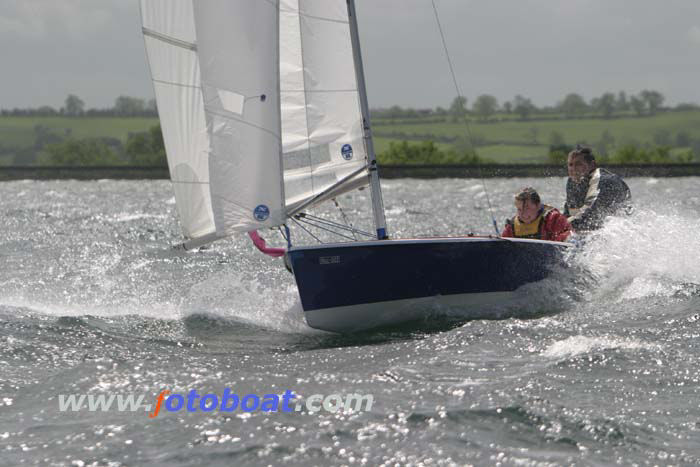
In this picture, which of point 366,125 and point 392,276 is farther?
point 366,125

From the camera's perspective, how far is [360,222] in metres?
24.9

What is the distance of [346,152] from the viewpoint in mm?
9945

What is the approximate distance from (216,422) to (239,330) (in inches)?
142

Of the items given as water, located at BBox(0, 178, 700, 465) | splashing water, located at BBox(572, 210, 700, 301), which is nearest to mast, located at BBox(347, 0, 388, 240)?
water, located at BBox(0, 178, 700, 465)

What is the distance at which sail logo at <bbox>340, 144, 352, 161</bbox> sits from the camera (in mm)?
9930

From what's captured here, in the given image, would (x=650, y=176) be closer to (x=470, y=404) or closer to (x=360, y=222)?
(x=360, y=222)

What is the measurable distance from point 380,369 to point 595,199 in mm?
5146

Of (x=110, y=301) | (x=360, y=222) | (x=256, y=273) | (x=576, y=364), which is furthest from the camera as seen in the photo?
(x=360, y=222)

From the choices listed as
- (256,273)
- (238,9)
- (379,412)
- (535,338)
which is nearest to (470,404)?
(379,412)

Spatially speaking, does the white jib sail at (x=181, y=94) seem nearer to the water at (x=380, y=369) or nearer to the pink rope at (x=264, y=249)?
the pink rope at (x=264, y=249)

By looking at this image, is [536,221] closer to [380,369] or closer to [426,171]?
[380,369]

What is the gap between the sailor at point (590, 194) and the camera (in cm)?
1175

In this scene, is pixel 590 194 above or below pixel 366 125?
below

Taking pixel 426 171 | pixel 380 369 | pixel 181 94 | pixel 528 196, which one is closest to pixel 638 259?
pixel 528 196
